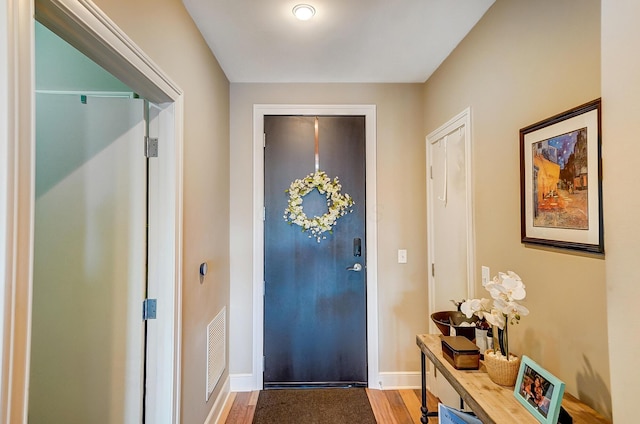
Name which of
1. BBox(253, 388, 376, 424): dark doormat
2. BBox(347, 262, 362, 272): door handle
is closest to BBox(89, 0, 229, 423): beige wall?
BBox(253, 388, 376, 424): dark doormat

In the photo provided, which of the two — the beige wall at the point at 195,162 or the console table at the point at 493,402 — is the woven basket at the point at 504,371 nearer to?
the console table at the point at 493,402

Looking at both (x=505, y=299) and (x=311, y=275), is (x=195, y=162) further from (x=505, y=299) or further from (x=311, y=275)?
(x=505, y=299)

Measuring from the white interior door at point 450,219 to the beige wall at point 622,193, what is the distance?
4.05 ft

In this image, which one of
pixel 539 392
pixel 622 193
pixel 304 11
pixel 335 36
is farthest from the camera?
pixel 335 36

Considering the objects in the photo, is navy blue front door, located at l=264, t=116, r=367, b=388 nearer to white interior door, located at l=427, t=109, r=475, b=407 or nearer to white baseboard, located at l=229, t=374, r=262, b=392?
white baseboard, located at l=229, t=374, r=262, b=392

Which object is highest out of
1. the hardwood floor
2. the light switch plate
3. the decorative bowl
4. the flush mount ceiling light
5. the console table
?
the flush mount ceiling light

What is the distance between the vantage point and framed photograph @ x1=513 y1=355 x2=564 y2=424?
3.18ft

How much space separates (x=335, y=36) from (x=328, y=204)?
1.25 m

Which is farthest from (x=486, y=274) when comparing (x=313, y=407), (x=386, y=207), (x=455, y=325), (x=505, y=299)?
(x=313, y=407)

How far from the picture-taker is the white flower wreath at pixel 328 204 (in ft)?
8.46

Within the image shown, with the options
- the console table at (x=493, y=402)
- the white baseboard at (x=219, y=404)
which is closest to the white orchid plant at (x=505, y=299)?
the console table at (x=493, y=402)

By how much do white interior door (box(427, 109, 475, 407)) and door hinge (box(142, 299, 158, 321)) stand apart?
5.93 feet

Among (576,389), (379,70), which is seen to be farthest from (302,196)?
(576,389)

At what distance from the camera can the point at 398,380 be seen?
2592 mm
